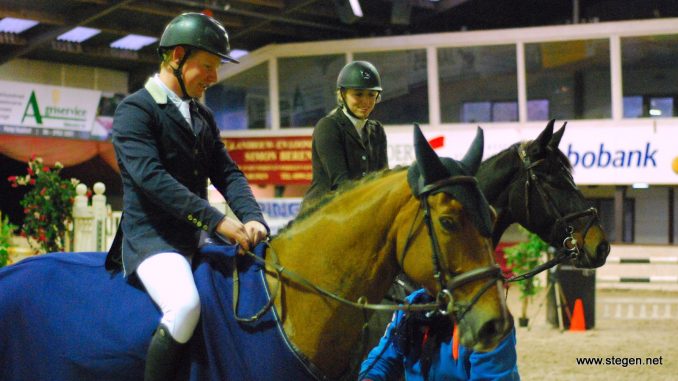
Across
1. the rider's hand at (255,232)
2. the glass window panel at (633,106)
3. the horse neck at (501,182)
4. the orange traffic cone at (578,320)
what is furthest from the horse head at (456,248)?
the glass window panel at (633,106)

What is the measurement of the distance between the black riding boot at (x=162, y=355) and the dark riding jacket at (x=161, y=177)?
292mm

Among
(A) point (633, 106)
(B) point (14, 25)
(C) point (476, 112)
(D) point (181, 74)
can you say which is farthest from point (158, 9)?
(D) point (181, 74)

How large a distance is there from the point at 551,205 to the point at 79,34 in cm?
1367

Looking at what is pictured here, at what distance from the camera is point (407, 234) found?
108 inches

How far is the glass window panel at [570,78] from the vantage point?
55.6 ft

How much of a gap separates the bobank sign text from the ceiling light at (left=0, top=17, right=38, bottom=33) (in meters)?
10.1

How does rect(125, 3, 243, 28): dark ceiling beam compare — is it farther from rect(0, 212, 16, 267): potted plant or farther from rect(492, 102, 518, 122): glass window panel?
rect(0, 212, 16, 267): potted plant

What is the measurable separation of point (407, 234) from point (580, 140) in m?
14.5

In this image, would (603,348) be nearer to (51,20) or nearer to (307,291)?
(307,291)

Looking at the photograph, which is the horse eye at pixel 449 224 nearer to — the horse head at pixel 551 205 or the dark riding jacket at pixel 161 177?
the dark riding jacket at pixel 161 177

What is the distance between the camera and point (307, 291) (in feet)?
9.48

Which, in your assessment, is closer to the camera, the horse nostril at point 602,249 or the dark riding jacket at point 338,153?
the dark riding jacket at point 338,153

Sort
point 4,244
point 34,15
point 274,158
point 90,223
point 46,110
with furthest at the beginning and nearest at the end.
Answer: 1. point 274,158
2. point 46,110
3. point 34,15
4. point 90,223
5. point 4,244

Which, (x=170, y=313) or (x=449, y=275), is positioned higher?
(x=449, y=275)
